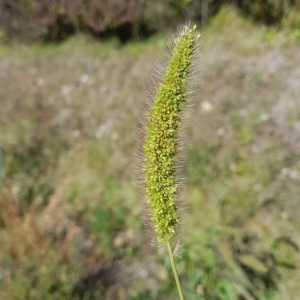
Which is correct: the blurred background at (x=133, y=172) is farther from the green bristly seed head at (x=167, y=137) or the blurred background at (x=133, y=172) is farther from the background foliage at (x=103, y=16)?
the background foliage at (x=103, y=16)

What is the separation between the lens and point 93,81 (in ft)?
17.7

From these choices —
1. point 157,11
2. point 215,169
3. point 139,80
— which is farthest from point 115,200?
point 157,11

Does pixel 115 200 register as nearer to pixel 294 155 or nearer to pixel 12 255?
pixel 12 255

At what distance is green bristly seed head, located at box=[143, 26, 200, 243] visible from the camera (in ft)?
3.28

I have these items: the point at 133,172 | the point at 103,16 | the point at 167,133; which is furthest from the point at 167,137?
the point at 103,16

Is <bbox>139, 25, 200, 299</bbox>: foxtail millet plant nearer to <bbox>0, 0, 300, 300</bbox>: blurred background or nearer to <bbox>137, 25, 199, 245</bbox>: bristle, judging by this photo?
<bbox>137, 25, 199, 245</bbox>: bristle

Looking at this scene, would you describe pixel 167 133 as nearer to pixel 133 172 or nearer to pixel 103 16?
pixel 133 172

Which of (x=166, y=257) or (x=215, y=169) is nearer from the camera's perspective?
(x=166, y=257)

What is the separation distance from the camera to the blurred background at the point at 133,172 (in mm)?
2516

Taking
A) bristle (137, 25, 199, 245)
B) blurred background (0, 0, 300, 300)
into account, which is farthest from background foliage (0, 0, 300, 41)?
bristle (137, 25, 199, 245)

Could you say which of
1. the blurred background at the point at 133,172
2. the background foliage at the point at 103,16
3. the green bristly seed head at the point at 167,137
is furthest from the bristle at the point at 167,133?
the background foliage at the point at 103,16

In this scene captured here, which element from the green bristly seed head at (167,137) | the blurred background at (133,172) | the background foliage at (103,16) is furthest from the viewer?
the background foliage at (103,16)

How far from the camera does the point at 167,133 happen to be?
1.04 metres

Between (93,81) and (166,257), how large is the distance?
11.3 feet
